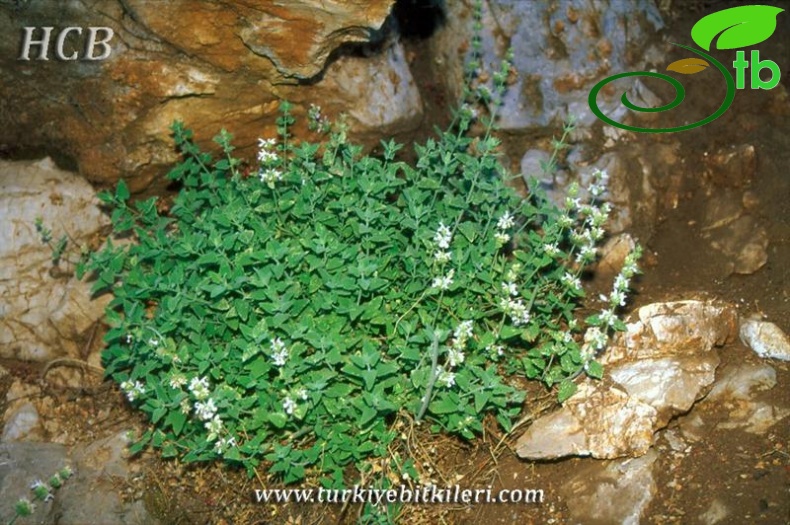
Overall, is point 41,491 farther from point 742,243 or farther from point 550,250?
point 742,243

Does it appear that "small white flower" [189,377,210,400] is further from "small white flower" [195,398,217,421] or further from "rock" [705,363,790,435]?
"rock" [705,363,790,435]

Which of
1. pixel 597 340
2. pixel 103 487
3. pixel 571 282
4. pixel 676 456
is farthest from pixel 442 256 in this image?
pixel 103 487

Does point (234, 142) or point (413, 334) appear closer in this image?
point (413, 334)

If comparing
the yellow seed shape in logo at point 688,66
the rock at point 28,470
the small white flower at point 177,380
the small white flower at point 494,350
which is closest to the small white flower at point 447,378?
the small white flower at point 494,350

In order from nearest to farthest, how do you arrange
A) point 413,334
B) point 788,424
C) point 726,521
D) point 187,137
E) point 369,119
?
point 726,521, point 788,424, point 413,334, point 187,137, point 369,119

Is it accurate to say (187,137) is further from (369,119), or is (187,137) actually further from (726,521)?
(726,521)

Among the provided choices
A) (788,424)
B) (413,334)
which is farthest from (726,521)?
(413,334)

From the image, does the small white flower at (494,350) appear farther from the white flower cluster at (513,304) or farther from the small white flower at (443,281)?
the small white flower at (443,281)
